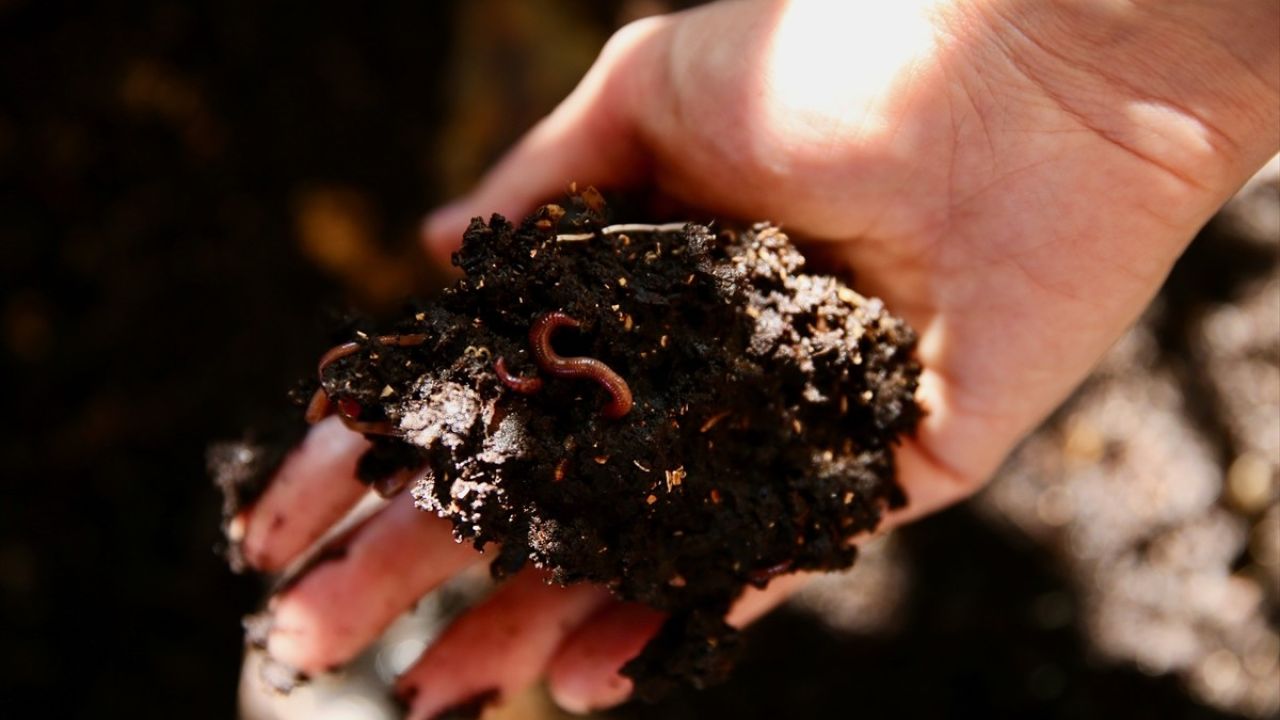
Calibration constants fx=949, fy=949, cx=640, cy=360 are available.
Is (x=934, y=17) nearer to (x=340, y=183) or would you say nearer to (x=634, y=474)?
(x=634, y=474)

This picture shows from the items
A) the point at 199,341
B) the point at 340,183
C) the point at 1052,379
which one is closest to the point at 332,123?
the point at 340,183

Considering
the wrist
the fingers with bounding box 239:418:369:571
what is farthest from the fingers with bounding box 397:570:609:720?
the wrist

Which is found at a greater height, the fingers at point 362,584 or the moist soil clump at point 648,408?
the moist soil clump at point 648,408

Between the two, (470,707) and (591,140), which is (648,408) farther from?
(470,707)

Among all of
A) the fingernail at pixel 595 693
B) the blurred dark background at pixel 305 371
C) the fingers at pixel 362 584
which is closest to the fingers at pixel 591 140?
the fingers at pixel 362 584

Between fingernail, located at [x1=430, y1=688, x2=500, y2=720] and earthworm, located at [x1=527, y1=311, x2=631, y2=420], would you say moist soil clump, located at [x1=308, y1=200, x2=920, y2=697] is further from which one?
fingernail, located at [x1=430, y1=688, x2=500, y2=720]

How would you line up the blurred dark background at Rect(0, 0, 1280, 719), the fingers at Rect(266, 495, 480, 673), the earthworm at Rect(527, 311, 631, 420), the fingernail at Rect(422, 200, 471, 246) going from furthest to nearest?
the blurred dark background at Rect(0, 0, 1280, 719) < the fingernail at Rect(422, 200, 471, 246) < the fingers at Rect(266, 495, 480, 673) < the earthworm at Rect(527, 311, 631, 420)

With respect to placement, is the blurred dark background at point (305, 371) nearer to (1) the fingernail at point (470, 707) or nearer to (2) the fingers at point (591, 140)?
(1) the fingernail at point (470, 707)
